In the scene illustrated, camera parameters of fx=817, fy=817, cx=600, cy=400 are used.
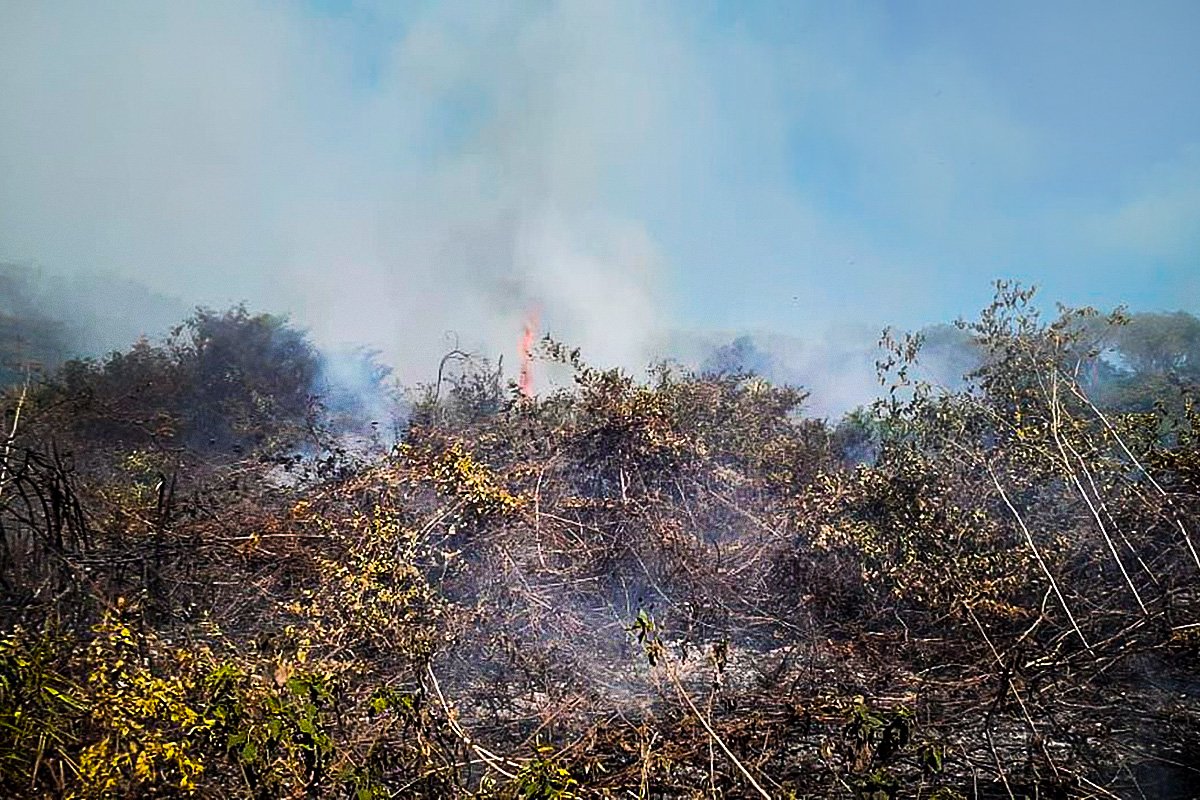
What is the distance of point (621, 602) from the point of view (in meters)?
6.71

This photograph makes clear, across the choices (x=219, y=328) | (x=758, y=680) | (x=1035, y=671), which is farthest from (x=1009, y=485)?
(x=219, y=328)

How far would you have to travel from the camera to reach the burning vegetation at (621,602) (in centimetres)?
336

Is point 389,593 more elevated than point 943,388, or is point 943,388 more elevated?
point 943,388

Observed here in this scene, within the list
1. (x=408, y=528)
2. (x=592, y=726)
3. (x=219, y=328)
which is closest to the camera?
(x=592, y=726)

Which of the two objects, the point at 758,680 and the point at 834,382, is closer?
the point at 758,680

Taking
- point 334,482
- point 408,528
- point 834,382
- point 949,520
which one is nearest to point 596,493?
point 408,528

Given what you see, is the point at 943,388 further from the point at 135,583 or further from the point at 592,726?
the point at 135,583

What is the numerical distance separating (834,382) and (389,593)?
75.2 ft

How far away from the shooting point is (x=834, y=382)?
26.5 metres

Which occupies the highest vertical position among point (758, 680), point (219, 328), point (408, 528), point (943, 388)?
point (219, 328)

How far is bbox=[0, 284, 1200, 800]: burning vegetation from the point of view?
336 centimetres

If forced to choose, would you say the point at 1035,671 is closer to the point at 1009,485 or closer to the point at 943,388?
the point at 1009,485

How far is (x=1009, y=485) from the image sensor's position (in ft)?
23.8

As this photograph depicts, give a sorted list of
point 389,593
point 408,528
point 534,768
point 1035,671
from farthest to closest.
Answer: point 408,528
point 389,593
point 1035,671
point 534,768
